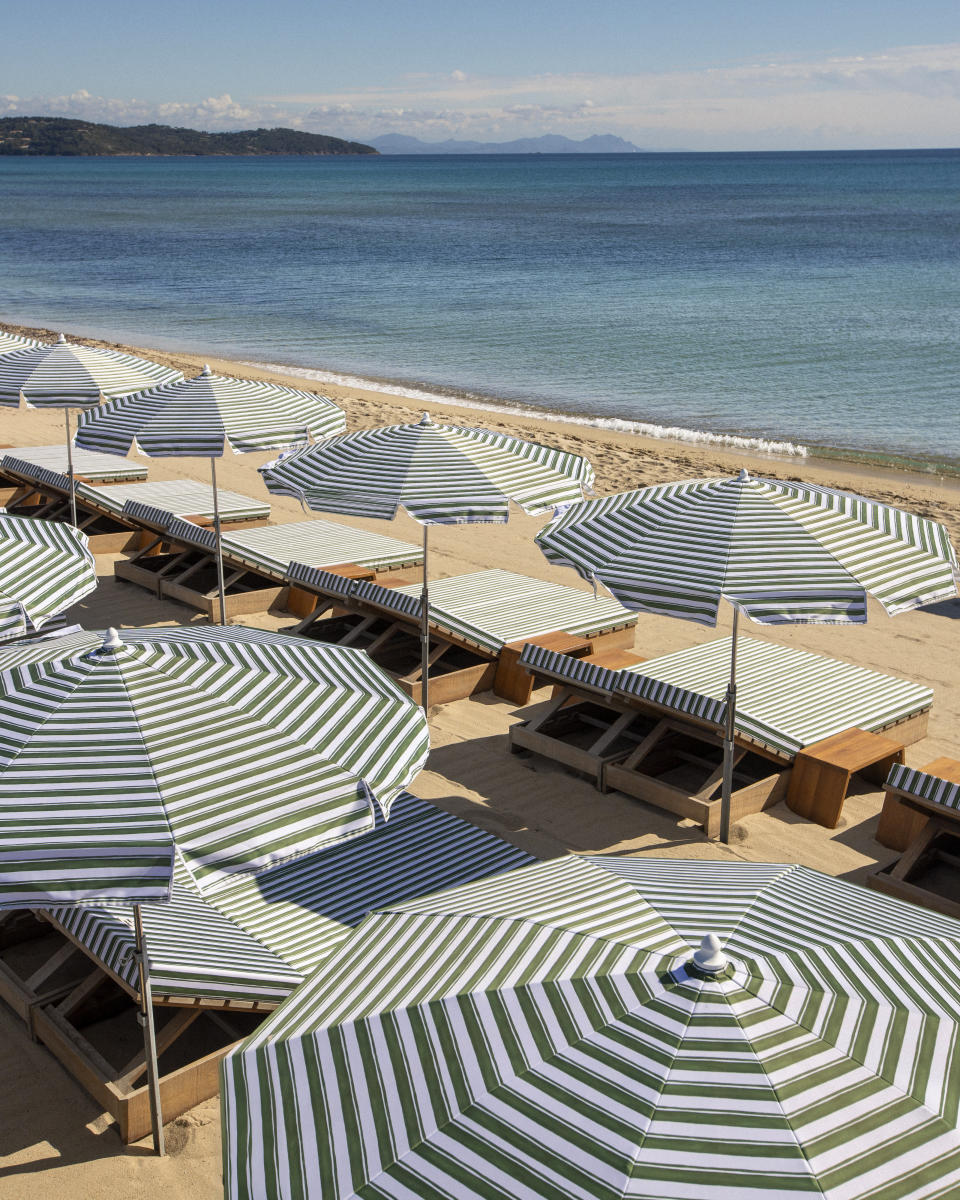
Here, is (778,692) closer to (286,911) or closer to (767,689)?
(767,689)

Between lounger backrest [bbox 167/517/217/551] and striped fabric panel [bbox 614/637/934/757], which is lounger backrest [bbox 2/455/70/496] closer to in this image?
lounger backrest [bbox 167/517/217/551]

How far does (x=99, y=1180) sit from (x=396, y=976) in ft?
7.07

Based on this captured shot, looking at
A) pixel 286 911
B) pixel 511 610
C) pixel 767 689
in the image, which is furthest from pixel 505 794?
pixel 511 610

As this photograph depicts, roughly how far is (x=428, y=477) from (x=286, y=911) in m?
3.17

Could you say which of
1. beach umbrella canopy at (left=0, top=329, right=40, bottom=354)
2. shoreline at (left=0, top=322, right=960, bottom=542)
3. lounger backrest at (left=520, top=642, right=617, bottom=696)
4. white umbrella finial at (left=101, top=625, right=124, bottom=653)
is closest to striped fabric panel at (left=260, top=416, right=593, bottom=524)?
lounger backrest at (left=520, top=642, right=617, bottom=696)

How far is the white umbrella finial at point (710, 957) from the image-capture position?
2.82 meters

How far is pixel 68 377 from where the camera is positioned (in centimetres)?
1112

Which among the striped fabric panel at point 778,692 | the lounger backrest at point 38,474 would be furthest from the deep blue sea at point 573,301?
the striped fabric panel at point 778,692

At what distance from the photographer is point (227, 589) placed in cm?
1121

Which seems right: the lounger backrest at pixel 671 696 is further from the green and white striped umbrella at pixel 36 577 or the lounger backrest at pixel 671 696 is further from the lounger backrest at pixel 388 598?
the green and white striped umbrella at pixel 36 577

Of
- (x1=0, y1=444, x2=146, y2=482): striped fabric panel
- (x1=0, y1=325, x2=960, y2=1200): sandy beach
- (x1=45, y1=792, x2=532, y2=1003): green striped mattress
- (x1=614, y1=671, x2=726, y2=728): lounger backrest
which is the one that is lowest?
(x1=0, y1=325, x2=960, y2=1200): sandy beach

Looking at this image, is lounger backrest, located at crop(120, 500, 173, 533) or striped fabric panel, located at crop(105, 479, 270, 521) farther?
striped fabric panel, located at crop(105, 479, 270, 521)

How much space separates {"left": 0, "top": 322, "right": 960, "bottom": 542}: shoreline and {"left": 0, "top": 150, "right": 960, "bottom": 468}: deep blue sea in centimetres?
122

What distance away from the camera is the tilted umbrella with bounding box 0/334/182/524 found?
10898mm
